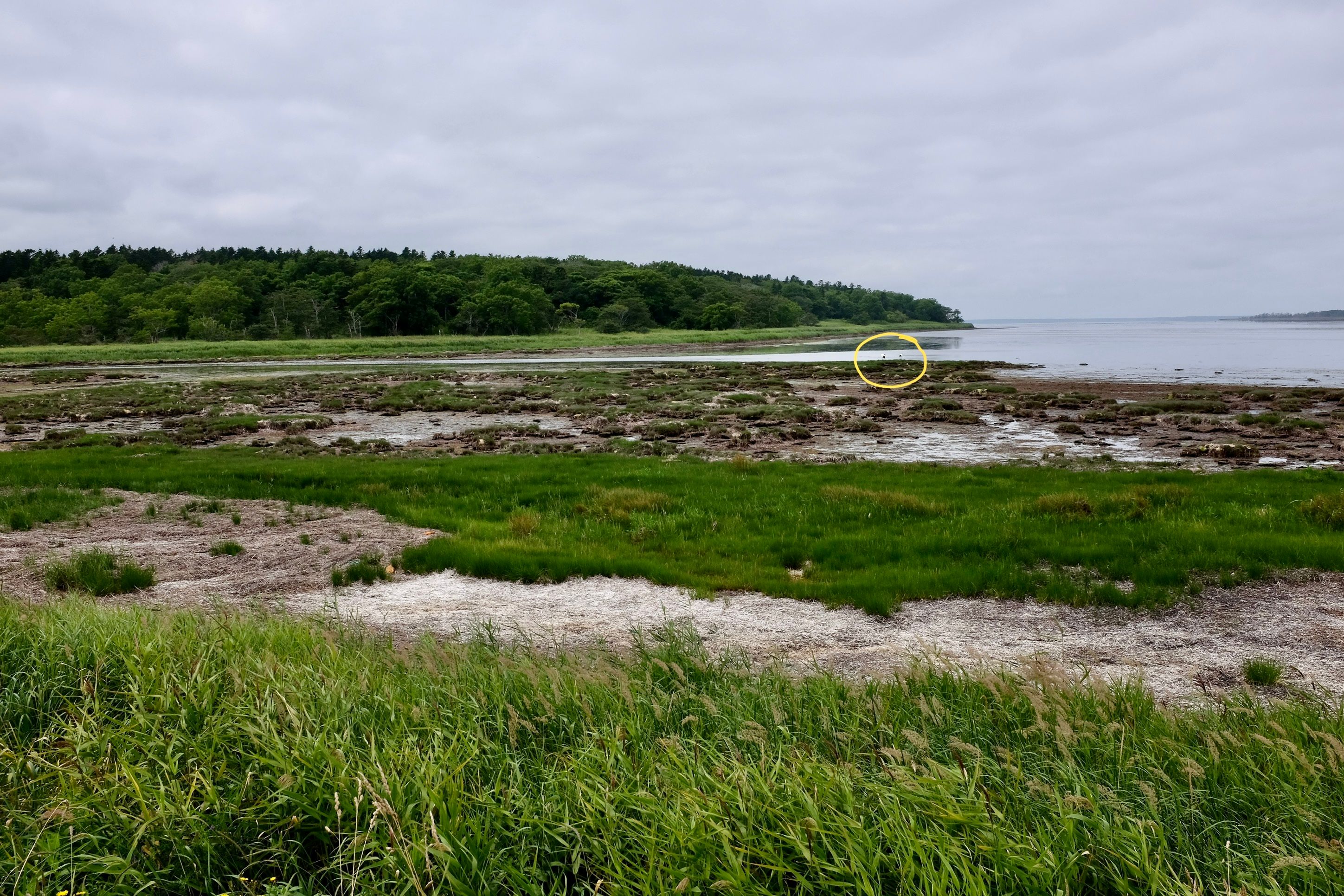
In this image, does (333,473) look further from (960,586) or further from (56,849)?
(56,849)

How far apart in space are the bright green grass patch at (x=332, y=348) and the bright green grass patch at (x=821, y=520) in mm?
88476

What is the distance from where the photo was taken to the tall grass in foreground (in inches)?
133

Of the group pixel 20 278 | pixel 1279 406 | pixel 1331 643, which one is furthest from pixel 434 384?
pixel 20 278

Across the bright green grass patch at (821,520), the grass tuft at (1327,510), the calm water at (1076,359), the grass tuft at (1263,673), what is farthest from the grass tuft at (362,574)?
the calm water at (1076,359)

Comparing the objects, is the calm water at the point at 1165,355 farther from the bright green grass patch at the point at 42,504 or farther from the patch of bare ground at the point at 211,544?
the bright green grass patch at the point at 42,504

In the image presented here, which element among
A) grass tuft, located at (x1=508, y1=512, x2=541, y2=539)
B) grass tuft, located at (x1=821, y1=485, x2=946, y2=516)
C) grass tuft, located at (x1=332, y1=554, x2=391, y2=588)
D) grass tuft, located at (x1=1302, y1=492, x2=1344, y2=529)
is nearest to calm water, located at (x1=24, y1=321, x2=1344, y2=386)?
grass tuft, located at (x1=1302, y1=492, x2=1344, y2=529)

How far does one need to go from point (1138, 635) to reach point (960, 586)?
2.20 m

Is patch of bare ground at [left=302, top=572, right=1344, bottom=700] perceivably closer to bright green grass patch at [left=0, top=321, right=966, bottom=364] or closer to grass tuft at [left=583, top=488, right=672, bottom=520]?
grass tuft at [left=583, top=488, right=672, bottom=520]

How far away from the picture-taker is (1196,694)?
6.67 metres

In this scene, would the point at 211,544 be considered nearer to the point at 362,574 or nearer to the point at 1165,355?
the point at 362,574

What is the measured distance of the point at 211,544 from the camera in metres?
12.9

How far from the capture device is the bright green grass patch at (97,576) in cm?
1015

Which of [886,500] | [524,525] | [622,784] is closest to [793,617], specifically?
[622,784]

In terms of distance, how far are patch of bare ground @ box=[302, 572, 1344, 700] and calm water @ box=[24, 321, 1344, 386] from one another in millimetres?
52606
